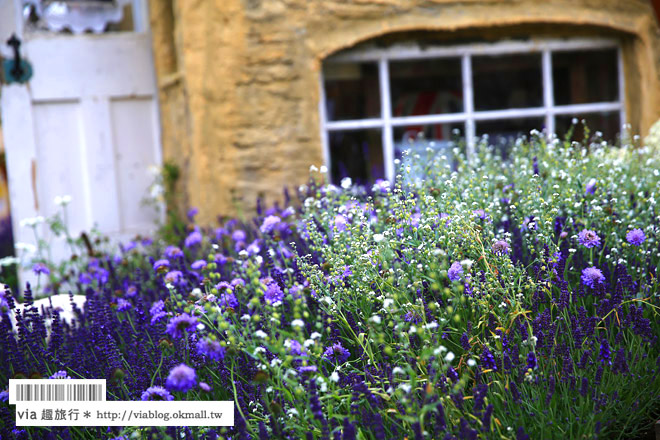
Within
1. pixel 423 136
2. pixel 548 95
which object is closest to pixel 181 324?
pixel 423 136

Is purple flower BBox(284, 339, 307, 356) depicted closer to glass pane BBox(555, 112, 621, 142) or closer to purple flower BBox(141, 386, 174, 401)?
purple flower BBox(141, 386, 174, 401)

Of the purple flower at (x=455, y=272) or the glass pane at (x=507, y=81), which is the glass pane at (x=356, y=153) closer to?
the glass pane at (x=507, y=81)

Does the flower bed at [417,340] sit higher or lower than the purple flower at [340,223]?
lower

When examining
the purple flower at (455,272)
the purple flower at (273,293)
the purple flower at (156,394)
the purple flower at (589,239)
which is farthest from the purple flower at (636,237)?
the purple flower at (156,394)

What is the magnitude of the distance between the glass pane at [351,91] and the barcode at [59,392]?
3099 mm

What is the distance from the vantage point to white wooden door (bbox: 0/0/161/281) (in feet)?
14.7

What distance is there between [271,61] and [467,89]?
4.67 feet

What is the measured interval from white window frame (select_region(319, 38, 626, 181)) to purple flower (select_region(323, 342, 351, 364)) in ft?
8.46

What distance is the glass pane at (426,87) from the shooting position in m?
4.61

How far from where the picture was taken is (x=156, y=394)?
65.6 inches

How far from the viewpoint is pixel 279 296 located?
1964mm

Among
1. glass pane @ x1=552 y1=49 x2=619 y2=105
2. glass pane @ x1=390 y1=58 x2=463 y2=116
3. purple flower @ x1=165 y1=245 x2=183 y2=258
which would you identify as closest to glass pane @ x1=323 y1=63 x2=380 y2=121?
glass pane @ x1=390 y1=58 x2=463 y2=116

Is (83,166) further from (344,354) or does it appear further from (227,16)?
(344,354)

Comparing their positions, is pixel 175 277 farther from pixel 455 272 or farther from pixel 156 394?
pixel 455 272
